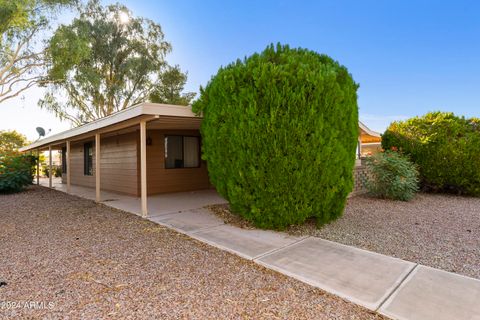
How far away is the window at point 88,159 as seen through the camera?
36.3 feet

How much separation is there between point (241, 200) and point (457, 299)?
111 inches

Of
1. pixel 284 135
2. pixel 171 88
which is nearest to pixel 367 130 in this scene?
pixel 284 135

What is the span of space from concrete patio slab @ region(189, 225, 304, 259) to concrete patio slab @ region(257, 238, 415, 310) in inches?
8.0

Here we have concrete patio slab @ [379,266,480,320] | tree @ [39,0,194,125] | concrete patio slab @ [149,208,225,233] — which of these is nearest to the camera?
concrete patio slab @ [379,266,480,320]

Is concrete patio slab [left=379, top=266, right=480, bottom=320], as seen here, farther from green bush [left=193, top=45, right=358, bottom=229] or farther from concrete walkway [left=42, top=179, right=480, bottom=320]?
green bush [left=193, top=45, right=358, bottom=229]

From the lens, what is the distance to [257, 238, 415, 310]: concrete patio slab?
2.43 m

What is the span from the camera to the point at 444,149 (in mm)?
7773

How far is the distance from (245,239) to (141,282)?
5.60 ft

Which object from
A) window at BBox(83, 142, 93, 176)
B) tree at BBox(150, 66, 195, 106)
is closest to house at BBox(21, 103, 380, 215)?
window at BBox(83, 142, 93, 176)

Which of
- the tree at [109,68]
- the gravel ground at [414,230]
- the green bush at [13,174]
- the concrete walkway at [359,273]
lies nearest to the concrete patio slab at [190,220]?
the concrete walkway at [359,273]

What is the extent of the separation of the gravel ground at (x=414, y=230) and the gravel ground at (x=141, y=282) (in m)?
1.58

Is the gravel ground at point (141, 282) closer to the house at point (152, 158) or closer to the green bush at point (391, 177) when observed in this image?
the house at point (152, 158)

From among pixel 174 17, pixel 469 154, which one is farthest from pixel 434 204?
pixel 174 17

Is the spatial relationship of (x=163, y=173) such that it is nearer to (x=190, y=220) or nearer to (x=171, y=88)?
(x=190, y=220)
